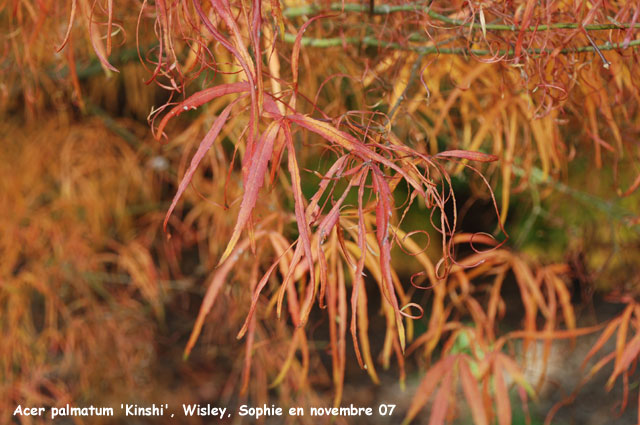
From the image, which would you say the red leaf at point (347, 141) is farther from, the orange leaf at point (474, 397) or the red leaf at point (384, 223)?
the orange leaf at point (474, 397)

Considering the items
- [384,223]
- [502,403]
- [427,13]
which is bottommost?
[502,403]

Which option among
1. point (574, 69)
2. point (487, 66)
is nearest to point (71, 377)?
point (487, 66)

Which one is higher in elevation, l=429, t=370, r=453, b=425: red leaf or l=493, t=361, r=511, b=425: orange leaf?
l=429, t=370, r=453, b=425: red leaf

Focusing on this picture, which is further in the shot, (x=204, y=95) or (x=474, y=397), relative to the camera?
(x=474, y=397)

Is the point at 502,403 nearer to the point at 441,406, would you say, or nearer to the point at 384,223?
the point at 441,406

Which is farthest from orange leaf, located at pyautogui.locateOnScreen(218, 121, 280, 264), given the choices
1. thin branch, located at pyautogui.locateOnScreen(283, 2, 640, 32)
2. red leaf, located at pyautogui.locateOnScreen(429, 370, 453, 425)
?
red leaf, located at pyautogui.locateOnScreen(429, 370, 453, 425)

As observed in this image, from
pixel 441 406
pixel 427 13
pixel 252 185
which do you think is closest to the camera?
pixel 252 185

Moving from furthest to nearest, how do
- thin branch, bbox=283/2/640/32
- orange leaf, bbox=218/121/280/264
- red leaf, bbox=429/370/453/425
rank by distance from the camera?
red leaf, bbox=429/370/453/425 → thin branch, bbox=283/2/640/32 → orange leaf, bbox=218/121/280/264

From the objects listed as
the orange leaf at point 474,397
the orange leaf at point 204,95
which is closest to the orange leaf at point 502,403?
the orange leaf at point 474,397

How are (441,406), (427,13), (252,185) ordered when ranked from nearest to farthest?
(252,185) → (427,13) → (441,406)

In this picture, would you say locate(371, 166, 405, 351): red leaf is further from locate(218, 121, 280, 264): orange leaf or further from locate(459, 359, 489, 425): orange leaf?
locate(459, 359, 489, 425): orange leaf

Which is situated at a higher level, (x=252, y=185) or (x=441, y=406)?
(x=252, y=185)

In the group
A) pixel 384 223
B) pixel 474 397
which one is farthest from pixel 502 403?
pixel 384 223

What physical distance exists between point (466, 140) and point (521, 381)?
13.9 inches
